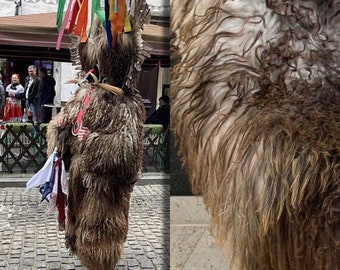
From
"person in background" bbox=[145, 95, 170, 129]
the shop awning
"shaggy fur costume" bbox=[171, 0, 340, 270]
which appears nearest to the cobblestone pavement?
"person in background" bbox=[145, 95, 170, 129]

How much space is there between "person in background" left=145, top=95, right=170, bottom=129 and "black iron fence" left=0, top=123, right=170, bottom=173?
Answer: 19 millimetres

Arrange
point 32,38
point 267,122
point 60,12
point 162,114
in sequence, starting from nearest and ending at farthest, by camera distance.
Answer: point 267,122
point 162,114
point 60,12
point 32,38

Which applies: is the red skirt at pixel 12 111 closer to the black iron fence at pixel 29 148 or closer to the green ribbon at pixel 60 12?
the black iron fence at pixel 29 148

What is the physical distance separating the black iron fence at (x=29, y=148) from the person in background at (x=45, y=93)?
27mm

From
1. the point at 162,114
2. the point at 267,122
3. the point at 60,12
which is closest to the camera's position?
the point at 267,122

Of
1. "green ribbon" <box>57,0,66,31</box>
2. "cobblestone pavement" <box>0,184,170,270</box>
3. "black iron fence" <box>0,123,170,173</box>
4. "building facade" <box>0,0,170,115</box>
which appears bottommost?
"cobblestone pavement" <box>0,184,170,270</box>

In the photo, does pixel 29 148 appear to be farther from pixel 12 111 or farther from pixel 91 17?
pixel 91 17

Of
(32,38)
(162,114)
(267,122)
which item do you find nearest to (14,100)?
(32,38)

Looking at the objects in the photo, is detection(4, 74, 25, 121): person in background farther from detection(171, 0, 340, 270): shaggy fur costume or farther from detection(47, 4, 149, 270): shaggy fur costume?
detection(171, 0, 340, 270): shaggy fur costume

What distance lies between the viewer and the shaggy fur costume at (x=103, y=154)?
1014mm

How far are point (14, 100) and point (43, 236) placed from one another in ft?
1.16

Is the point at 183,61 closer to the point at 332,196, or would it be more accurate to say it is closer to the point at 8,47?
the point at 332,196

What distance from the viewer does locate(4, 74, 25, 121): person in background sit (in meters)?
0.99

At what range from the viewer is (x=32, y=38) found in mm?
1092
